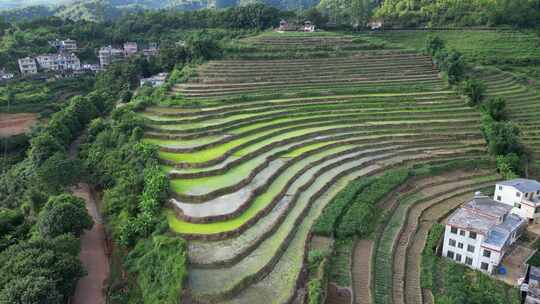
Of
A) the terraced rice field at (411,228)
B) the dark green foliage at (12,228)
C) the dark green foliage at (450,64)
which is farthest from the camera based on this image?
the dark green foliage at (450,64)

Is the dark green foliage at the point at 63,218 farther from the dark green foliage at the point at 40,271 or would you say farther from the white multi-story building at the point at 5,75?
the white multi-story building at the point at 5,75

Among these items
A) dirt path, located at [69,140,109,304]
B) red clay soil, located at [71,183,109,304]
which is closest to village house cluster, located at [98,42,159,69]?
dirt path, located at [69,140,109,304]

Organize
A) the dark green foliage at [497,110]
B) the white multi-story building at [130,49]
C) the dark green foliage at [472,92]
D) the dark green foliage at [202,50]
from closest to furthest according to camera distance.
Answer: the dark green foliage at [497,110]
the dark green foliage at [472,92]
the dark green foliage at [202,50]
the white multi-story building at [130,49]

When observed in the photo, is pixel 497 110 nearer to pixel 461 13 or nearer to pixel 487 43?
pixel 487 43

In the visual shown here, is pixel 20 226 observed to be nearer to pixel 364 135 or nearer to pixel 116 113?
pixel 116 113

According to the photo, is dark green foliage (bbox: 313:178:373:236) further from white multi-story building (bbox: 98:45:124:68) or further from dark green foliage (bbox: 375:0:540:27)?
dark green foliage (bbox: 375:0:540:27)

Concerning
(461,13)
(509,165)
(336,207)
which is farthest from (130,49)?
(509,165)

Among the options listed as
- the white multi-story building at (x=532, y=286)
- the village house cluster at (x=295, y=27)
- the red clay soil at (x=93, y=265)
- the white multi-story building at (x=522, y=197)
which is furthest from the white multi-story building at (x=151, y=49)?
the white multi-story building at (x=532, y=286)

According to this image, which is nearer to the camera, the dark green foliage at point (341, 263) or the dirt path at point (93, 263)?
the dark green foliage at point (341, 263)

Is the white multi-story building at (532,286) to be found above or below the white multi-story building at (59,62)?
below
